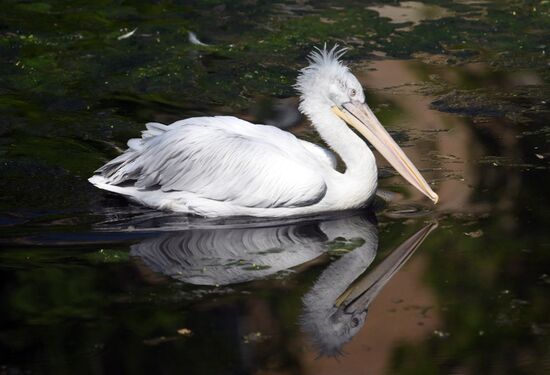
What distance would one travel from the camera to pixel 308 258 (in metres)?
5.42

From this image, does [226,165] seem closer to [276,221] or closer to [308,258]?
[276,221]

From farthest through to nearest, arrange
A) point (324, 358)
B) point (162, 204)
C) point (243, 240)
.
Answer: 1. point (162, 204)
2. point (243, 240)
3. point (324, 358)

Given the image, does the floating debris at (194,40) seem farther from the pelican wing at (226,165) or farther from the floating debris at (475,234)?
the floating debris at (475,234)

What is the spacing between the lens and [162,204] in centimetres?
610

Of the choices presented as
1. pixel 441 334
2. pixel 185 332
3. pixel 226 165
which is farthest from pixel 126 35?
pixel 441 334

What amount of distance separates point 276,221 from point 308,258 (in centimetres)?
62

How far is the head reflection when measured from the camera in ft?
15.8

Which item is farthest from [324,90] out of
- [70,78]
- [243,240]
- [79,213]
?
[70,78]

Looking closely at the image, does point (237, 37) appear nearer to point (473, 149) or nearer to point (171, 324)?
point (473, 149)

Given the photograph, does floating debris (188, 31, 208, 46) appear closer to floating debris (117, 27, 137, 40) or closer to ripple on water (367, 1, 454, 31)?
floating debris (117, 27, 137, 40)

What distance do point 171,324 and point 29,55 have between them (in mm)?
4443

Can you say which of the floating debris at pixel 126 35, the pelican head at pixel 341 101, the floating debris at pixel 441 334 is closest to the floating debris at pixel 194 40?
the floating debris at pixel 126 35

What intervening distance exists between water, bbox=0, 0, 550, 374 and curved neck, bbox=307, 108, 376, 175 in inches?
12.7

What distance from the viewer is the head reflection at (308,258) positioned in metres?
4.80
